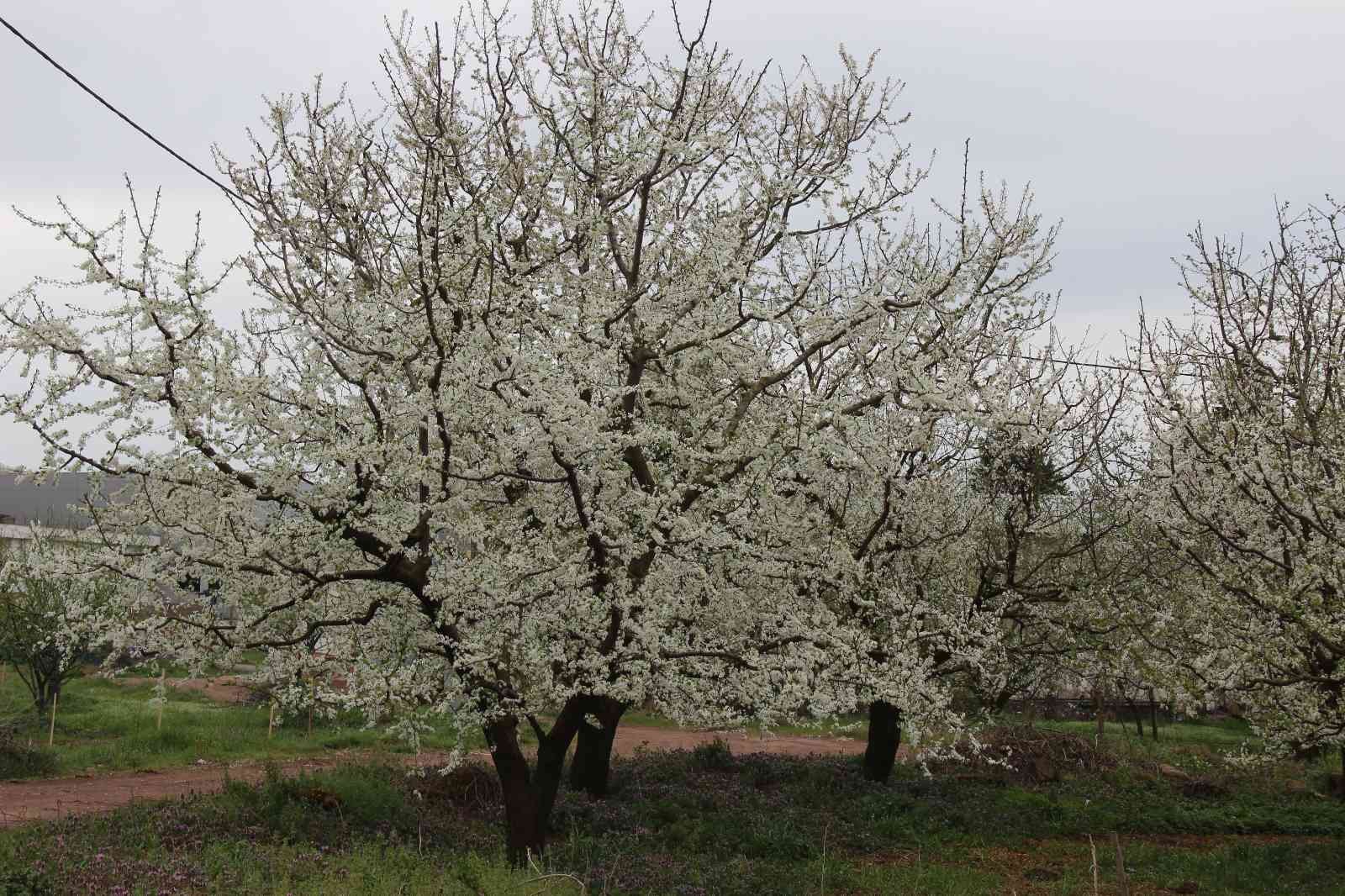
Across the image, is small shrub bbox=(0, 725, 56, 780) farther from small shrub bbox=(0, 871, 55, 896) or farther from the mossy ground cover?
small shrub bbox=(0, 871, 55, 896)

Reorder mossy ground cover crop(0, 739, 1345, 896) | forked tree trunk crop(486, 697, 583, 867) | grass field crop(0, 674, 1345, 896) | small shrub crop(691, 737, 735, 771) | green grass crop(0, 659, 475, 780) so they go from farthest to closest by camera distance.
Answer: small shrub crop(691, 737, 735, 771) → green grass crop(0, 659, 475, 780) → forked tree trunk crop(486, 697, 583, 867) → grass field crop(0, 674, 1345, 896) → mossy ground cover crop(0, 739, 1345, 896)

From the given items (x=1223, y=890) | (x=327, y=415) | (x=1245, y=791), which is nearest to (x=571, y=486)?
(x=327, y=415)

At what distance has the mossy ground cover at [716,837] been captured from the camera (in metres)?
8.77

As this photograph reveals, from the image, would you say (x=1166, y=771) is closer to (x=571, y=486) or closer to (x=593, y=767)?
(x=593, y=767)

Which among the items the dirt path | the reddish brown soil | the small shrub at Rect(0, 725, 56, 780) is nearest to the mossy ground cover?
the dirt path

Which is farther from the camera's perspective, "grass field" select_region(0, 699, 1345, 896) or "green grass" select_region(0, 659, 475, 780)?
"green grass" select_region(0, 659, 475, 780)

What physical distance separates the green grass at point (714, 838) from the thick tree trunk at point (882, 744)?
0.34 metres

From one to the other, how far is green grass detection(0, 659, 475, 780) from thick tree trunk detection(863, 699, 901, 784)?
822 centimetres

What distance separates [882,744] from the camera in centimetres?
1805

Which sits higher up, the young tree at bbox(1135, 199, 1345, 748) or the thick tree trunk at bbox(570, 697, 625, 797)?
the young tree at bbox(1135, 199, 1345, 748)

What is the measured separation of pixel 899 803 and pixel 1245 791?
7955 mm

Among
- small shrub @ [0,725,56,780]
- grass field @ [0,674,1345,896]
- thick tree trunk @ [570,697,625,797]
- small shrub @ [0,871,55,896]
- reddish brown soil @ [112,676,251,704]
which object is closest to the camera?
small shrub @ [0,871,55,896]

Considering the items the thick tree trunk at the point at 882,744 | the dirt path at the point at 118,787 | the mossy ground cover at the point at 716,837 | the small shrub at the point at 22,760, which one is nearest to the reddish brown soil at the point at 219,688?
the dirt path at the point at 118,787

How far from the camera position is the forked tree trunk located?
34.3 ft
